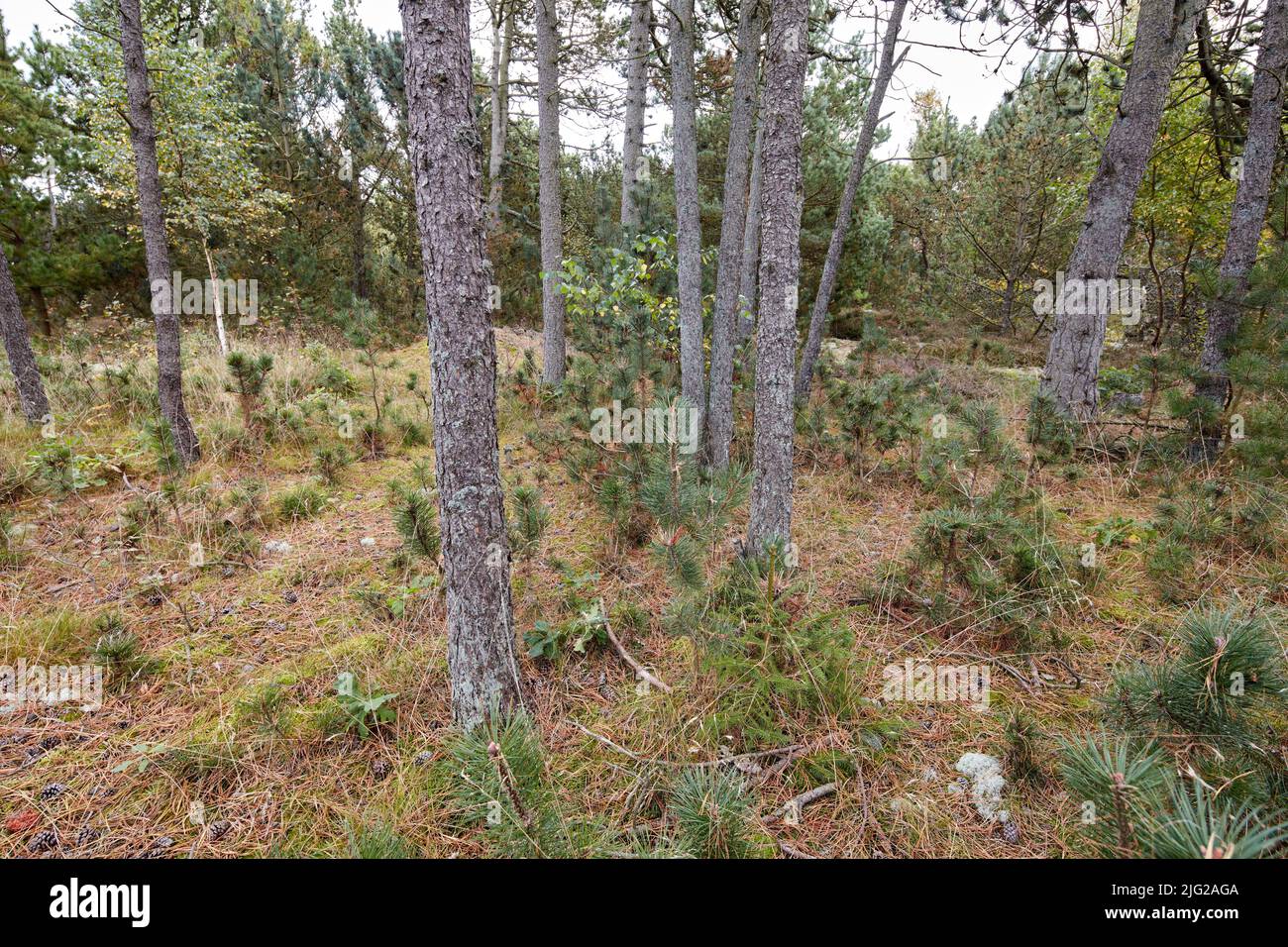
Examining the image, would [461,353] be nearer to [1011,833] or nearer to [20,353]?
[1011,833]

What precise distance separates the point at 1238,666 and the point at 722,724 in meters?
1.62

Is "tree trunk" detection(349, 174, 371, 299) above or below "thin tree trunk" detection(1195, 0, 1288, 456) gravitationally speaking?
above

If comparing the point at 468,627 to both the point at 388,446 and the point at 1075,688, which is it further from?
the point at 388,446

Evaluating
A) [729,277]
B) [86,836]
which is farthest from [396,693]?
[729,277]

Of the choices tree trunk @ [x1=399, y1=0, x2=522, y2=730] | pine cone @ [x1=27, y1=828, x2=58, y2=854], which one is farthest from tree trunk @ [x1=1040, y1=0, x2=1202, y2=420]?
pine cone @ [x1=27, y1=828, x2=58, y2=854]

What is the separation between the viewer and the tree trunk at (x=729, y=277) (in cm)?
455

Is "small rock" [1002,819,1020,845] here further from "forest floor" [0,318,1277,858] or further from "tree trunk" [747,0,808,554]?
"tree trunk" [747,0,808,554]

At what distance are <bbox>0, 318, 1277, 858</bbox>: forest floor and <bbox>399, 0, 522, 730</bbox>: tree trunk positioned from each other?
1.28 ft

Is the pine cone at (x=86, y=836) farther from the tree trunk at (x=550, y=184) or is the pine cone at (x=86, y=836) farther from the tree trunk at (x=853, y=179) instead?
the tree trunk at (x=853, y=179)

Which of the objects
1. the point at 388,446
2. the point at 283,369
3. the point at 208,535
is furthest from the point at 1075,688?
the point at 283,369

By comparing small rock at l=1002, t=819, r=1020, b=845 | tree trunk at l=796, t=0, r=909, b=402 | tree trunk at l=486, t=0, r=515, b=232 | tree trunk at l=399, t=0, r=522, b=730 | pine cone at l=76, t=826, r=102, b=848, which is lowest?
pine cone at l=76, t=826, r=102, b=848

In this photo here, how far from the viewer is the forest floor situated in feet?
6.42

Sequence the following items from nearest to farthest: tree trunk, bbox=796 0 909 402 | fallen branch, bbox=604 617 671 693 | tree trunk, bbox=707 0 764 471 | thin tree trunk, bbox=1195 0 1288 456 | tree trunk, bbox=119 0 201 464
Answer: fallen branch, bbox=604 617 671 693 → tree trunk, bbox=119 0 201 464 → thin tree trunk, bbox=1195 0 1288 456 → tree trunk, bbox=707 0 764 471 → tree trunk, bbox=796 0 909 402

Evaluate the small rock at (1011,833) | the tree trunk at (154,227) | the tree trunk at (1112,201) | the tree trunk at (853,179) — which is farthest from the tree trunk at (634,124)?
the small rock at (1011,833)
